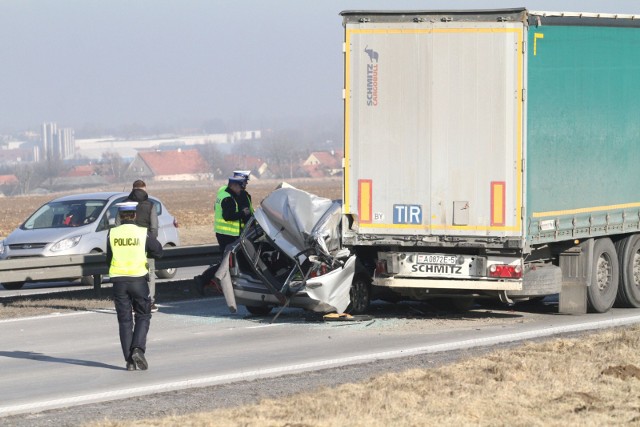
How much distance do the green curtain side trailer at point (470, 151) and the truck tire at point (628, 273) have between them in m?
0.86

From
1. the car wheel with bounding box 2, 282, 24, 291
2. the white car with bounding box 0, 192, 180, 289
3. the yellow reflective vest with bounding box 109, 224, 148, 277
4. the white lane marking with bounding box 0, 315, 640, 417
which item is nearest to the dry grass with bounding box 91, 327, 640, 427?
the white lane marking with bounding box 0, 315, 640, 417

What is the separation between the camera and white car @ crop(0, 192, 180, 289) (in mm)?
21523

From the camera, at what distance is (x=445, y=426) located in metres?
8.66

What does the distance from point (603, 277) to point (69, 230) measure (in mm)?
8886

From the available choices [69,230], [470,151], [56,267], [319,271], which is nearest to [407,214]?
[470,151]

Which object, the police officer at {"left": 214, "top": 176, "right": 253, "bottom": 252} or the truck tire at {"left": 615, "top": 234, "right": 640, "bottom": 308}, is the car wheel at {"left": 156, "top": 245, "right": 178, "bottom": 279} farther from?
the truck tire at {"left": 615, "top": 234, "right": 640, "bottom": 308}

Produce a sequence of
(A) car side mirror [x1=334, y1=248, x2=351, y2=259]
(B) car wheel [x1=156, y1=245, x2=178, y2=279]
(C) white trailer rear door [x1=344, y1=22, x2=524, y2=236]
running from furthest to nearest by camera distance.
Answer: (B) car wheel [x1=156, y1=245, x2=178, y2=279] < (A) car side mirror [x1=334, y1=248, x2=351, y2=259] < (C) white trailer rear door [x1=344, y1=22, x2=524, y2=236]

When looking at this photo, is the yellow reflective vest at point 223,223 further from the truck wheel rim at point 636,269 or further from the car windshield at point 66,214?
the truck wheel rim at point 636,269

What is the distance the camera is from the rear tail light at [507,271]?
15.3 meters

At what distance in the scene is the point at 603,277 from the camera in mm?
16984

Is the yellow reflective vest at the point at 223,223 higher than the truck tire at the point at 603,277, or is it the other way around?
the yellow reflective vest at the point at 223,223

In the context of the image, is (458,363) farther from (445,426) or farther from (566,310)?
(566,310)

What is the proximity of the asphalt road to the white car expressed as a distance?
3589mm

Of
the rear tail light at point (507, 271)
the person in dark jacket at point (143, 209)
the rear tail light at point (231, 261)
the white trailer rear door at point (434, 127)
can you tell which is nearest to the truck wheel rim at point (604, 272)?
the rear tail light at point (507, 271)
